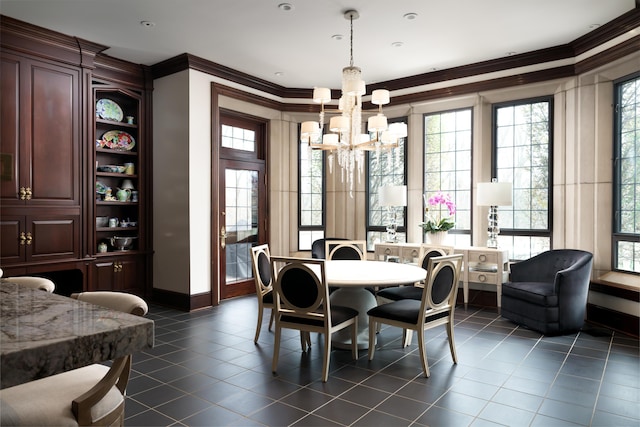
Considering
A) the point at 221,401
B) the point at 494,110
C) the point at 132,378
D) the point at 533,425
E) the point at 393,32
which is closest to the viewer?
the point at 533,425

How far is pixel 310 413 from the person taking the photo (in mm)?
2645

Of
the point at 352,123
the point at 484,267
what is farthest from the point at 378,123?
the point at 484,267

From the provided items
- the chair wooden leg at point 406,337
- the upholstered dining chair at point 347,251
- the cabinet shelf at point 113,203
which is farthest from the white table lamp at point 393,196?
the cabinet shelf at point 113,203

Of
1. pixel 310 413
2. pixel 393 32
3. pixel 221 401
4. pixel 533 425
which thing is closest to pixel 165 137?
pixel 393 32

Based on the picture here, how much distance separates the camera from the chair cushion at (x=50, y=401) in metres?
1.11

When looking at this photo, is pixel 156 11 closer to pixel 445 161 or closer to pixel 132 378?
pixel 132 378

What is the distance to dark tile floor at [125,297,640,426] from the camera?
260 centimetres

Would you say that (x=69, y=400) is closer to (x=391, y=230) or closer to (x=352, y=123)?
(x=352, y=123)

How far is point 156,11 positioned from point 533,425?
451 centimetres

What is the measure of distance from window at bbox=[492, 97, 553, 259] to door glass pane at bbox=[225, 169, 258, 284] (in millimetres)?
3421

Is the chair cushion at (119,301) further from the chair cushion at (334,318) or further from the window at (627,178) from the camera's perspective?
the window at (627,178)

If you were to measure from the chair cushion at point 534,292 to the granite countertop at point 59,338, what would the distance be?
428 centimetres

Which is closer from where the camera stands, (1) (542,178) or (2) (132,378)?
(2) (132,378)

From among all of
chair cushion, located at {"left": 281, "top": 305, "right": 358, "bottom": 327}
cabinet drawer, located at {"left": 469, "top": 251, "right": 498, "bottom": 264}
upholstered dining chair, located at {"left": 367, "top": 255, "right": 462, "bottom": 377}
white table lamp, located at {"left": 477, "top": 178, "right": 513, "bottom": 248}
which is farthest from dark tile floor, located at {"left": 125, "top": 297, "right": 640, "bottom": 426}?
white table lamp, located at {"left": 477, "top": 178, "right": 513, "bottom": 248}
